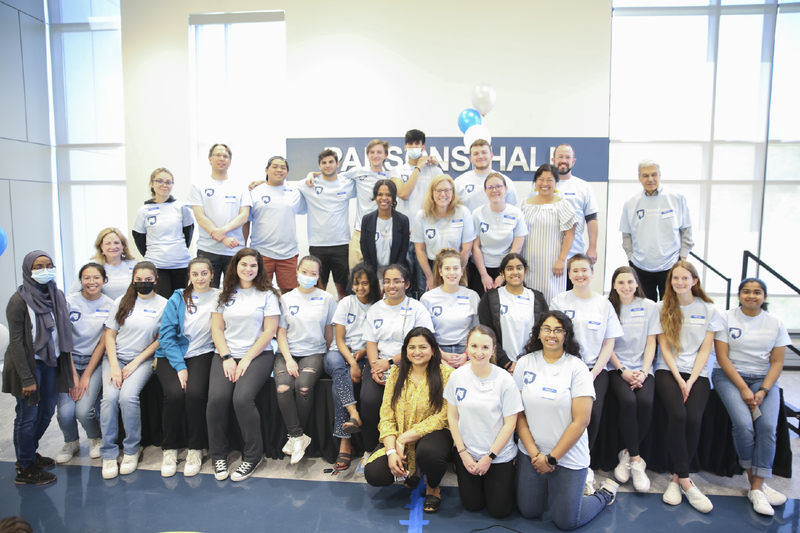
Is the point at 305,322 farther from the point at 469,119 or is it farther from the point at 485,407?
the point at 469,119

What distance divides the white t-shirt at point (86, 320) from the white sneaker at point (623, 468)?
3.81m

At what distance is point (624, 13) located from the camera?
6.88 metres

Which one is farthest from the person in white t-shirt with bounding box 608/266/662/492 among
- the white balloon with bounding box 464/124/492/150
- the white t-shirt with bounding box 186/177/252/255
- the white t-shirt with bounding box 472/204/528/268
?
the white t-shirt with bounding box 186/177/252/255

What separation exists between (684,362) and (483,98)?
11.8ft

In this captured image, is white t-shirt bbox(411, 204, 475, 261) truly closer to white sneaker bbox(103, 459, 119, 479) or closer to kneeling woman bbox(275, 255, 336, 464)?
kneeling woman bbox(275, 255, 336, 464)

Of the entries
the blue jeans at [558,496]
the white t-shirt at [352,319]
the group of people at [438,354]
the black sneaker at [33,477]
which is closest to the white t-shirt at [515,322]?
the group of people at [438,354]

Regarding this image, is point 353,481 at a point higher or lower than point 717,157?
lower

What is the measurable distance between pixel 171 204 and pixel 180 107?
2704mm

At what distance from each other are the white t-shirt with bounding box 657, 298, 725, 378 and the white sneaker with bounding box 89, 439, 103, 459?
13.5 feet

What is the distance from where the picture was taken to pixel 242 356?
12.1 feet

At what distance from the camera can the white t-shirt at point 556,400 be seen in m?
2.79

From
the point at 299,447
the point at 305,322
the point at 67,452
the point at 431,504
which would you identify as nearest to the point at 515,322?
the point at 431,504

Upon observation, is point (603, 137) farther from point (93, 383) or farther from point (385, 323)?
point (93, 383)

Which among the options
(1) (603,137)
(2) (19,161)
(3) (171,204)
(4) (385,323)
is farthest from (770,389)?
(2) (19,161)
